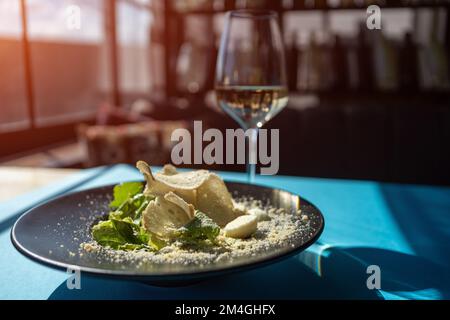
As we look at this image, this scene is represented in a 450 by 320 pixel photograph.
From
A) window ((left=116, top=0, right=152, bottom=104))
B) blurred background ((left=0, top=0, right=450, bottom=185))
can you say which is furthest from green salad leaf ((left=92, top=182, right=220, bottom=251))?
window ((left=116, top=0, right=152, bottom=104))

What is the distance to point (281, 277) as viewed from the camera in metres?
0.54

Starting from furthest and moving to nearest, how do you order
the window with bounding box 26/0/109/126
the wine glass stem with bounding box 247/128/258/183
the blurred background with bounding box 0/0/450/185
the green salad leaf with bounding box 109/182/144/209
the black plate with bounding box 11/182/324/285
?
the window with bounding box 26/0/109/126, the blurred background with bounding box 0/0/450/185, the wine glass stem with bounding box 247/128/258/183, the green salad leaf with bounding box 109/182/144/209, the black plate with bounding box 11/182/324/285

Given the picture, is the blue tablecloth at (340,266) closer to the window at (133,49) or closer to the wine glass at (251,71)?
the wine glass at (251,71)

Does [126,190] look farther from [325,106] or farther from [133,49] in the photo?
[133,49]

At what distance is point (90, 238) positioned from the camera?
1.70ft

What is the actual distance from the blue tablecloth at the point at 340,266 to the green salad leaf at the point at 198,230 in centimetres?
7

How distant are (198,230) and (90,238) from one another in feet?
0.42

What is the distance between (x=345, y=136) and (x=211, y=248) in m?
2.24

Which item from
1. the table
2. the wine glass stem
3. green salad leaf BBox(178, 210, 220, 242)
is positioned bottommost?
the table

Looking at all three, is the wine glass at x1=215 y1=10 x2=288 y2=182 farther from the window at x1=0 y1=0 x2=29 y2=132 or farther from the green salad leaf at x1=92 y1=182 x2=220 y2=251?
the window at x1=0 y1=0 x2=29 y2=132

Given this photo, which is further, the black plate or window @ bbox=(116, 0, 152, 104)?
window @ bbox=(116, 0, 152, 104)

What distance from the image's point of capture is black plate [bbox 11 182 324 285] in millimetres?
401

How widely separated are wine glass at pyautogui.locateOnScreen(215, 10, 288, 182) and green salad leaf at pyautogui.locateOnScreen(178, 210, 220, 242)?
0.93 ft
